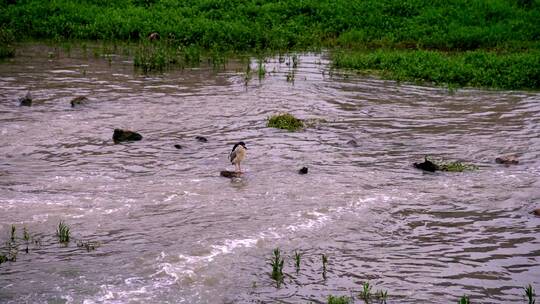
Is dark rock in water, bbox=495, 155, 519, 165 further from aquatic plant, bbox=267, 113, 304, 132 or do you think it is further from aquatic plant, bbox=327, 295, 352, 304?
aquatic plant, bbox=327, 295, 352, 304

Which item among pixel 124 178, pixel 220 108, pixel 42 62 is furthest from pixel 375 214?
pixel 42 62

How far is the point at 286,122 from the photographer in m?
15.9

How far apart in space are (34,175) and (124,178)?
1.59m

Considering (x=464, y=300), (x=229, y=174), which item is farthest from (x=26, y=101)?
(x=464, y=300)

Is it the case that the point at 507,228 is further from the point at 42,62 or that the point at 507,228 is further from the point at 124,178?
the point at 42,62

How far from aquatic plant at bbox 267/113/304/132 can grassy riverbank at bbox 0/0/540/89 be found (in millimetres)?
6986

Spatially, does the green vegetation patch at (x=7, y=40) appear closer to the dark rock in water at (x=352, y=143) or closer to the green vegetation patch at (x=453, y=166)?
the dark rock in water at (x=352, y=143)

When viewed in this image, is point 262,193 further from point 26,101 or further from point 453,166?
point 26,101

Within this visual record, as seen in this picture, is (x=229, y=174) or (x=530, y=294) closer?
(x=530, y=294)

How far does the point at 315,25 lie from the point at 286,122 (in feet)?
40.3

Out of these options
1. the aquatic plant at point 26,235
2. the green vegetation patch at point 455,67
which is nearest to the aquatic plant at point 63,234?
the aquatic plant at point 26,235

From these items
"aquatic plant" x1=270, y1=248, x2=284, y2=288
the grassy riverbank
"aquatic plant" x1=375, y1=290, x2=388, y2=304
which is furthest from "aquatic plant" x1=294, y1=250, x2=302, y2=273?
the grassy riverbank

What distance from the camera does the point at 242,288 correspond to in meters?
8.25

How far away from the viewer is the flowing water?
843cm
